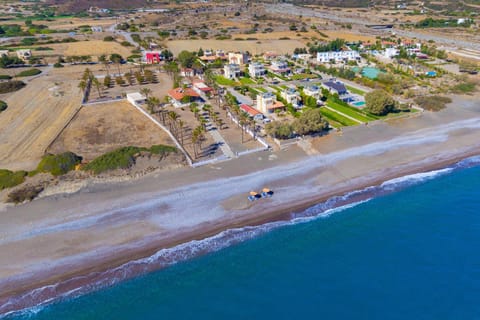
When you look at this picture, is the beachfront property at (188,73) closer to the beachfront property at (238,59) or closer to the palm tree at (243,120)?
the beachfront property at (238,59)

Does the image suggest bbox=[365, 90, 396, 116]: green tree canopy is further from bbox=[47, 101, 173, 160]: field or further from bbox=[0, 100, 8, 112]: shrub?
bbox=[0, 100, 8, 112]: shrub

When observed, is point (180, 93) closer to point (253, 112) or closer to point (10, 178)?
point (253, 112)

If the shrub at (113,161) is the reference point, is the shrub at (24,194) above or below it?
below

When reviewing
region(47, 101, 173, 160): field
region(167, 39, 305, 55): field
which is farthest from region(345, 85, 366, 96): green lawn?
region(47, 101, 173, 160): field

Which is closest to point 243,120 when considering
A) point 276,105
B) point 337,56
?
point 276,105

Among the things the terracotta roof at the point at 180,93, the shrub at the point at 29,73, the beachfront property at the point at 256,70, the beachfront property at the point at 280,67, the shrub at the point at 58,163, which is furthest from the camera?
the beachfront property at the point at 280,67

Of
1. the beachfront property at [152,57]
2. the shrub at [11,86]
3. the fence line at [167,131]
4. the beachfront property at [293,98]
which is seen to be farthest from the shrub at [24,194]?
the beachfront property at [152,57]
